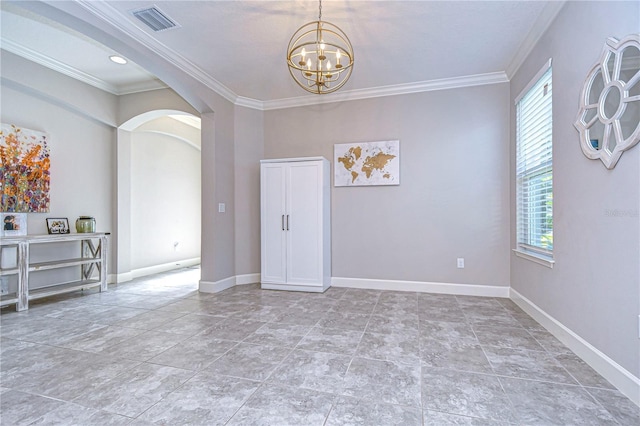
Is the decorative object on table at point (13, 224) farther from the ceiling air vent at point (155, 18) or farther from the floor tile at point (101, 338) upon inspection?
the ceiling air vent at point (155, 18)

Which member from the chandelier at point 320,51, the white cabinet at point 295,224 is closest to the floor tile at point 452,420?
the chandelier at point 320,51

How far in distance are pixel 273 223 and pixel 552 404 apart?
11.0 feet

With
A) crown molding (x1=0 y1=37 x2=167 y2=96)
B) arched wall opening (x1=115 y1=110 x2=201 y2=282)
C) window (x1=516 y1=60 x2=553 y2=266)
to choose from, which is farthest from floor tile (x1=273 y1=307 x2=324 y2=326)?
crown molding (x1=0 y1=37 x2=167 y2=96)

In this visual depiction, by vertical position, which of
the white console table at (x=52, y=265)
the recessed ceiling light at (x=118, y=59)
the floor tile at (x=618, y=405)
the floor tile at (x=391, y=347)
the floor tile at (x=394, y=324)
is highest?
the recessed ceiling light at (x=118, y=59)

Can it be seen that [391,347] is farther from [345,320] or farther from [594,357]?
[594,357]

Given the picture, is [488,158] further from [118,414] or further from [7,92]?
[7,92]

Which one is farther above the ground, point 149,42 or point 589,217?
point 149,42

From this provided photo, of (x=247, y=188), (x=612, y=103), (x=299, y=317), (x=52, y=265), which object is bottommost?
(x=299, y=317)

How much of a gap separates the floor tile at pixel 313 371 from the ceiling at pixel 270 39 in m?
2.79

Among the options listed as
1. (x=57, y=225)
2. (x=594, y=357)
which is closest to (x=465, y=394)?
(x=594, y=357)

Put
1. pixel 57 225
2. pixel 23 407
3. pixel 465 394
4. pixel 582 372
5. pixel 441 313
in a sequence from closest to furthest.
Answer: pixel 23 407 → pixel 465 394 → pixel 582 372 → pixel 441 313 → pixel 57 225

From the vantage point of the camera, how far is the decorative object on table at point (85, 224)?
3993 mm

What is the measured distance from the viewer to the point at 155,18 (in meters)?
2.68

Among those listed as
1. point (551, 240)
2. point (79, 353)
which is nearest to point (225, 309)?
point (79, 353)
